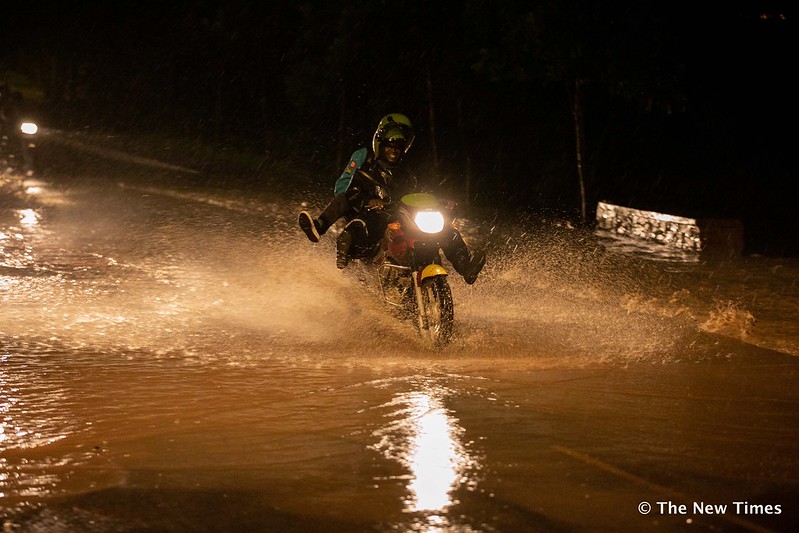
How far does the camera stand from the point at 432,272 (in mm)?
8469

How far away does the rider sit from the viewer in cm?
923

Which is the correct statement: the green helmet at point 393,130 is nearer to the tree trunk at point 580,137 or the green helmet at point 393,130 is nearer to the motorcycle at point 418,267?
the motorcycle at point 418,267

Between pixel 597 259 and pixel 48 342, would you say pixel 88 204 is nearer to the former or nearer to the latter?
pixel 597 259

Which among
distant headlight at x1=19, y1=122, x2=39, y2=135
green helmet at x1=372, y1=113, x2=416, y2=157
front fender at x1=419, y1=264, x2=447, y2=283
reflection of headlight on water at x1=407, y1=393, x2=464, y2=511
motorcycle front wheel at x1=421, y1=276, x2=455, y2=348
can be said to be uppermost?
distant headlight at x1=19, y1=122, x2=39, y2=135

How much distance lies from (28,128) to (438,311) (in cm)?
1589

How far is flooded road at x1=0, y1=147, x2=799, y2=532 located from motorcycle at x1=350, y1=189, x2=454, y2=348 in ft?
0.76

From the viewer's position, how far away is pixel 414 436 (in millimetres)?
5902

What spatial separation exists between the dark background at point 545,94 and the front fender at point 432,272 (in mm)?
8678

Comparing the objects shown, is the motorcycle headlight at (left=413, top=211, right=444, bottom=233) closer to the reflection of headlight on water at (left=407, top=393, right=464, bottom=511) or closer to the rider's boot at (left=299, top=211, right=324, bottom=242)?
the rider's boot at (left=299, top=211, right=324, bottom=242)

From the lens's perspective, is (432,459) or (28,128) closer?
(432,459)

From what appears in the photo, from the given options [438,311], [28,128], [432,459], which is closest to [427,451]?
[432,459]

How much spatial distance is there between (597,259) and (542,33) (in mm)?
4275

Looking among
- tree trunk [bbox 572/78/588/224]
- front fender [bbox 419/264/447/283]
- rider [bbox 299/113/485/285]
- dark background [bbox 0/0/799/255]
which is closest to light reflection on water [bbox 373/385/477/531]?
front fender [bbox 419/264/447/283]

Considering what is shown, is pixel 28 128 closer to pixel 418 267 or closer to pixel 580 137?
pixel 580 137
